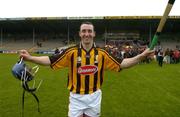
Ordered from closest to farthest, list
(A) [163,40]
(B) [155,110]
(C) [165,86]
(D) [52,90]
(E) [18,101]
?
(B) [155,110] → (E) [18,101] → (D) [52,90] → (C) [165,86] → (A) [163,40]

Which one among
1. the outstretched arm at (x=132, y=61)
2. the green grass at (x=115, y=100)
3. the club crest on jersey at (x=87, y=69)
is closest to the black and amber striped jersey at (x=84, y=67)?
the club crest on jersey at (x=87, y=69)

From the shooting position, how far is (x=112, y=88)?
688 inches

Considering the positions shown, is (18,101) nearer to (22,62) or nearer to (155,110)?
(155,110)

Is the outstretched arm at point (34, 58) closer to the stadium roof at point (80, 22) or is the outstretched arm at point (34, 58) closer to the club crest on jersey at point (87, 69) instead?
the club crest on jersey at point (87, 69)

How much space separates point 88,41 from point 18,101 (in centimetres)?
783

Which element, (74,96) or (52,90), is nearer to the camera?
(74,96)

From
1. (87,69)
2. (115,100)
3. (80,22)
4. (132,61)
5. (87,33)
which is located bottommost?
(115,100)

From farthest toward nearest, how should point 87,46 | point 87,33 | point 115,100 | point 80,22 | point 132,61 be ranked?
point 80,22 → point 115,100 → point 132,61 → point 87,46 → point 87,33

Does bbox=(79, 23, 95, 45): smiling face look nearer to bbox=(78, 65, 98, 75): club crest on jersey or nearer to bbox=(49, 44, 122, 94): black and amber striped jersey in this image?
bbox=(49, 44, 122, 94): black and amber striped jersey

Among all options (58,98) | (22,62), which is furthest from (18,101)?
(22,62)

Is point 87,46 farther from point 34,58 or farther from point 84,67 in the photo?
point 34,58

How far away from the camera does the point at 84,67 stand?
21.4 ft


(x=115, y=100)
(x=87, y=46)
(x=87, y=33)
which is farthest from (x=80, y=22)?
(x=87, y=33)

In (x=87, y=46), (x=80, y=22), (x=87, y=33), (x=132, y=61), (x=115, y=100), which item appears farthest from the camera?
A: (x=80, y=22)
